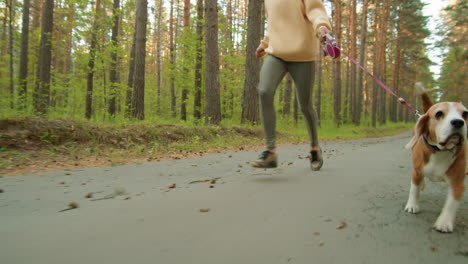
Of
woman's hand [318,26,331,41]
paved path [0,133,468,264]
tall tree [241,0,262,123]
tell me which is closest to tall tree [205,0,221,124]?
tall tree [241,0,262,123]

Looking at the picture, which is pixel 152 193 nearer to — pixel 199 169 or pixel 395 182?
pixel 199 169

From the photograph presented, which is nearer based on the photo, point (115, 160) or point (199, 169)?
point (199, 169)

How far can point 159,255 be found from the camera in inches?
53.1

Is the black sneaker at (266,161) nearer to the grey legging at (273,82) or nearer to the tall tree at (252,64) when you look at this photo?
the grey legging at (273,82)

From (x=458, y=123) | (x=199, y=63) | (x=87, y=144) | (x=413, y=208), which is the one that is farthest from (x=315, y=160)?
(x=199, y=63)

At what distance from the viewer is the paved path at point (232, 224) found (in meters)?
1.35

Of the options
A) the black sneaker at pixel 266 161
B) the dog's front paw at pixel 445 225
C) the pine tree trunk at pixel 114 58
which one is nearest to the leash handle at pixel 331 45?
the black sneaker at pixel 266 161

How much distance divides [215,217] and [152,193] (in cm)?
96

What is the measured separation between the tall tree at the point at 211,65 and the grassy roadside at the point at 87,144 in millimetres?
2099

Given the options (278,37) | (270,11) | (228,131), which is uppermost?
(270,11)

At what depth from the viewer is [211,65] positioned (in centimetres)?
998

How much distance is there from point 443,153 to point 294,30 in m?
2.09

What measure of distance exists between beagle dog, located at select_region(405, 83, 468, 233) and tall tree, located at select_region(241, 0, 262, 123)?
8.97m

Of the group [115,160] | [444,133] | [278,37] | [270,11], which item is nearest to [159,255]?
[444,133]
